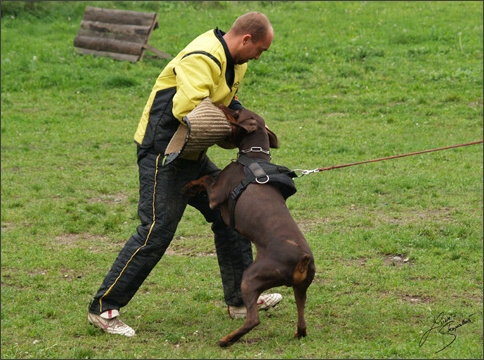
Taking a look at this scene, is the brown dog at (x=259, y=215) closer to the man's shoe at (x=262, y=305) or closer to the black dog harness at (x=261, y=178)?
the black dog harness at (x=261, y=178)

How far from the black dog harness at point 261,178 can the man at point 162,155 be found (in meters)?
0.39

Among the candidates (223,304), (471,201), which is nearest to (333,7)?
(471,201)

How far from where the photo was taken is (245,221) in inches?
206

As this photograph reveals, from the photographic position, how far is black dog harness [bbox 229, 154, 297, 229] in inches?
209

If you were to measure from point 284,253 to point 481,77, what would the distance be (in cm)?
920

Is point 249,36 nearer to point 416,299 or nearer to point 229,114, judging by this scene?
point 229,114

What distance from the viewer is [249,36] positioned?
17.7 ft

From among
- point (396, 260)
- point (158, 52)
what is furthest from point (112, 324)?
point (158, 52)

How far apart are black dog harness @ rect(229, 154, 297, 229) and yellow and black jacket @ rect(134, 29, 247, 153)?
50cm

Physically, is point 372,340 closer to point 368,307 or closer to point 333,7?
point 368,307

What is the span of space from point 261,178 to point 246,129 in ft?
1.31

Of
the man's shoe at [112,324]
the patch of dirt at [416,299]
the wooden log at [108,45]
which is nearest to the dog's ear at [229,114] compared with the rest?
the man's shoe at [112,324]

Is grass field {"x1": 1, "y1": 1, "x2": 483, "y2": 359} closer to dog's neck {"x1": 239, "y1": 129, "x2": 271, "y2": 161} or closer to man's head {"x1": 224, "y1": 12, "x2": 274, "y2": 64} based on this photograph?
dog's neck {"x1": 239, "y1": 129, "x2": 271, "y2": 161}

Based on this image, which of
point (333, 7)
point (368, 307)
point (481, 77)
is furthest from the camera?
point (333, 7)
